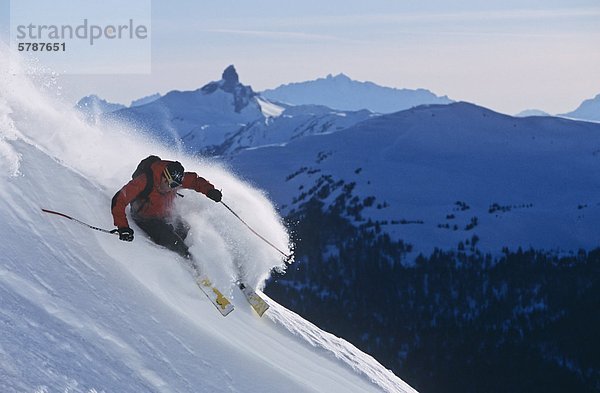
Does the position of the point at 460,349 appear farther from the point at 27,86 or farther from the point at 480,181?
the point at 27,86

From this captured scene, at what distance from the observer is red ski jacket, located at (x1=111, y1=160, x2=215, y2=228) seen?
9.23 metres

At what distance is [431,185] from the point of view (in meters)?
169

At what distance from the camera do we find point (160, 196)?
10.3m

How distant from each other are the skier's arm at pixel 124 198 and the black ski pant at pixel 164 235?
0.75 m

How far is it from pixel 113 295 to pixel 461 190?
6490 inches

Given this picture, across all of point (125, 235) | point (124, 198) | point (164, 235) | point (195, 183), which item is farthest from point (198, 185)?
point (125, 235)

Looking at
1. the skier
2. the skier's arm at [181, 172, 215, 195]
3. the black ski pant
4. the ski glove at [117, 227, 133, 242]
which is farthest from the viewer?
the skier's arm at [181, 172, 215, 195]

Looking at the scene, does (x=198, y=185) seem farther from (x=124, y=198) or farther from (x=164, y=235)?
(x=124, y=198)

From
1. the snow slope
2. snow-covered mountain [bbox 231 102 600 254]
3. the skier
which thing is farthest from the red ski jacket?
snow-covered mountain [bbox 231 102 600 254]

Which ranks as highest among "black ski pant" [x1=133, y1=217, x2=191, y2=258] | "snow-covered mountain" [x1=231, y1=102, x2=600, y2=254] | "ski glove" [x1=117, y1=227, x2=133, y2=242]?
"ski glove" [x1=117, y1=227, x2=133, y2=242]

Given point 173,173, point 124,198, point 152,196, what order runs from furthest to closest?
point 152,196 < point 173,173 < point 124,198

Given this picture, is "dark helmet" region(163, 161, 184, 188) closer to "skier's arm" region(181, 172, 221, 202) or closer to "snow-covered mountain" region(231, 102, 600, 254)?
"skier's arm" region(181, 172, 221, 202)

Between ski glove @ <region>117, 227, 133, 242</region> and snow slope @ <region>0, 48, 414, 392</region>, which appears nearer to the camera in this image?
snow slope @ <region>0, 48, 414, 392</region>

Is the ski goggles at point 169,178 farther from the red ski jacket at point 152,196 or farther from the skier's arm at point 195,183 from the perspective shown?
the skier's arm at point 195,183
